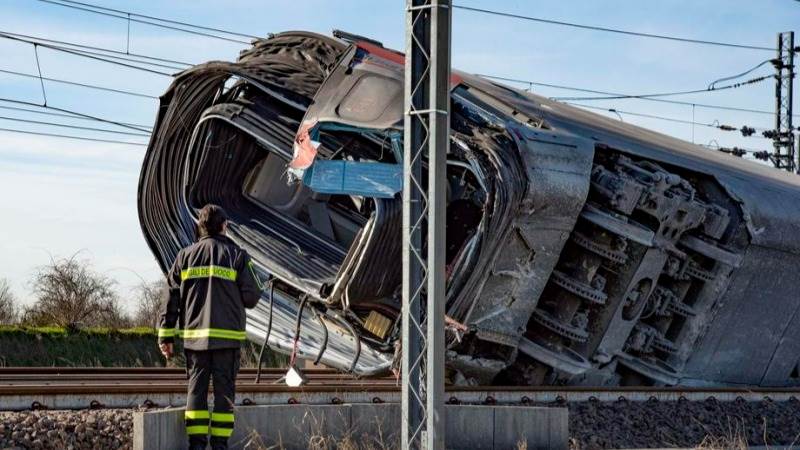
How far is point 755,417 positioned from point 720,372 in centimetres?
157

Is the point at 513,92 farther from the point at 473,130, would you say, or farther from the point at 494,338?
the point at 494,338

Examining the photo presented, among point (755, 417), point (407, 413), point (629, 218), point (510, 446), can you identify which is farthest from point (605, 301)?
point (407, 413)

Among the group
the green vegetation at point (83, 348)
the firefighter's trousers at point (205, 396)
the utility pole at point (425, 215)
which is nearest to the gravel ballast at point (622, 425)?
the firefighter's trousers at point (205, 396)

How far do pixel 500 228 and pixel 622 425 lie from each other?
2.21 m

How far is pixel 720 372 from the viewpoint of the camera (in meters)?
15.3

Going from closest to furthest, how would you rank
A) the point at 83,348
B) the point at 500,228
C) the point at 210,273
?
the point at 210,273 < the point at 500,228 < the point at 83,348

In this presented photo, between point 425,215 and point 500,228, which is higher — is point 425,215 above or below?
above

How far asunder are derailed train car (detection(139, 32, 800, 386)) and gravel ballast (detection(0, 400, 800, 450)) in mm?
911

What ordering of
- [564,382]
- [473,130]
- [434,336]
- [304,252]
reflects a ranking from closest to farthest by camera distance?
[434,336], [473,130], [564,382], [304,252]

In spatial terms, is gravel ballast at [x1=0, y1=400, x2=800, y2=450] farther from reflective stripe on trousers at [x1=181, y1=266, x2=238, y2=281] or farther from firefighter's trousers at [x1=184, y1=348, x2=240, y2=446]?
reflective stripe on trousers at [x1=181, y1=266, x2=238, y2=281]

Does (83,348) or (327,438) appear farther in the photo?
(83,348)

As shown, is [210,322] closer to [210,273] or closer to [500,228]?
[210,273]

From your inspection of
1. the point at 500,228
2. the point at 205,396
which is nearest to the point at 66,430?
the point at 205,396

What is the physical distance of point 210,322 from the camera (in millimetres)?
8180
